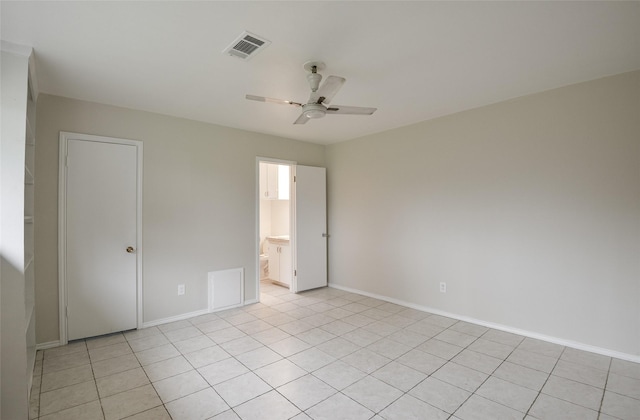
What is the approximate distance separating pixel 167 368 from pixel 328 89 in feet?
8.65

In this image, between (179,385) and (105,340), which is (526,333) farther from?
(105,340)

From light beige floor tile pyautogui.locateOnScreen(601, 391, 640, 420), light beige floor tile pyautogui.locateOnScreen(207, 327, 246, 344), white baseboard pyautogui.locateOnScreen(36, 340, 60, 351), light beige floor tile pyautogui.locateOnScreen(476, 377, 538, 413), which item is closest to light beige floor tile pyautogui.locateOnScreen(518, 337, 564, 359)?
light beige floor tile pyautogui.locateOnScreen(601, 391, 640, 420)

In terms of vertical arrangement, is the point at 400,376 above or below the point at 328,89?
below

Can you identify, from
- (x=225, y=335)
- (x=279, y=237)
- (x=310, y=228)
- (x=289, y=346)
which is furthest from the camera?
(x=279, y=237)

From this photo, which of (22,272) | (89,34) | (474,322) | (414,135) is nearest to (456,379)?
(474,322)

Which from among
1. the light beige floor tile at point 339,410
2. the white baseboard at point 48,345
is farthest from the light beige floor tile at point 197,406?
the white baseboard at point 48,345

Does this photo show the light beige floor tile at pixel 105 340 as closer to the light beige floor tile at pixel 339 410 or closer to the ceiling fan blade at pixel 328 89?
the light beige floor tile at pixel 339 410

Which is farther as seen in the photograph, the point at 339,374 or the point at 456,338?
the point at 456,338

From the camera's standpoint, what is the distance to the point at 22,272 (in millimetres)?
1992

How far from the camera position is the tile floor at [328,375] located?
1997mm

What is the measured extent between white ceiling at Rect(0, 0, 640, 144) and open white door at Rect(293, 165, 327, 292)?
1876 mm

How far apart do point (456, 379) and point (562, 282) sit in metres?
1.54

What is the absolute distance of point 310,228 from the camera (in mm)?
4973

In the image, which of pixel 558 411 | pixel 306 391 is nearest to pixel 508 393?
pixel 558 411
